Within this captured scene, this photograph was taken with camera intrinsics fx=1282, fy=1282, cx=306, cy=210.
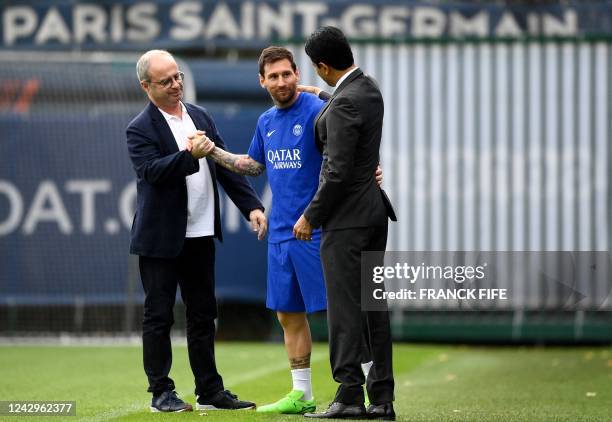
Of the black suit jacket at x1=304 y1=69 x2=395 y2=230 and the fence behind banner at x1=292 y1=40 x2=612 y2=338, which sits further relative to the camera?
the fence behind banner at x1=292 y1=40 x2=612 y2=338

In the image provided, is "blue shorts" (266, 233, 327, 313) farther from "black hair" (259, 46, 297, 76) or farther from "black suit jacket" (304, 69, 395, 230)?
"black hair" (259, 46, 297, 76)

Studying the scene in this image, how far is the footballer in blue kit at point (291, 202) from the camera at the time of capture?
6648 mm

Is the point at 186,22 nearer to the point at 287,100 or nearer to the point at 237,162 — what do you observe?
the point at 237,162

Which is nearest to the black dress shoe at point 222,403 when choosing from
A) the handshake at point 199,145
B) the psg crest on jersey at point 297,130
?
the handshake at point 199,145

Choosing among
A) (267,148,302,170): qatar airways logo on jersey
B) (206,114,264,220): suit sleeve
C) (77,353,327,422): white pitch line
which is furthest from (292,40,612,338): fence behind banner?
(267,148,302,170): qatar airways logo on jersey

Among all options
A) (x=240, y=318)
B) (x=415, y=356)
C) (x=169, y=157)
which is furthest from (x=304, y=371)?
(x=240, y=318)

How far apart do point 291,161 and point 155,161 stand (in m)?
0.74

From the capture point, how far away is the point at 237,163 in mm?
6898

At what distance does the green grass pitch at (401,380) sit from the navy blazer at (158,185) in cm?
92

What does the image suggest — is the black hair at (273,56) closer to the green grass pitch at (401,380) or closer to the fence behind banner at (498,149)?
the green grass pitch at (401,380)

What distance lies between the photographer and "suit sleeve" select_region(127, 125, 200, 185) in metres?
6.71

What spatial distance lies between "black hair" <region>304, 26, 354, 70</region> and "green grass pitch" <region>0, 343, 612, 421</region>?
180 cm

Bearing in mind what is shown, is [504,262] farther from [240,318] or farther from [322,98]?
[322,98]

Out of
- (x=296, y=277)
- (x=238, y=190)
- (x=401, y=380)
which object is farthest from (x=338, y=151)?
(x=401, y=380)
